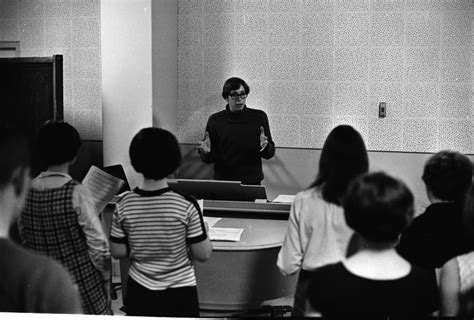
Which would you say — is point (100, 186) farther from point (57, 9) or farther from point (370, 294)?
point (370, 294)

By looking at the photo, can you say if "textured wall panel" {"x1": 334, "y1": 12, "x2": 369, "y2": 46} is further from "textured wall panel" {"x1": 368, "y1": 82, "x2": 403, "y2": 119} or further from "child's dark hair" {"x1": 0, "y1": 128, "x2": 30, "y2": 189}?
"child's dark hair" {"x1": 0, "y1": 128, "x2": 30, "y2": 189}

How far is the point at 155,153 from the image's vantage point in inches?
69.7

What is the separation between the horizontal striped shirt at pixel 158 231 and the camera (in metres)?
1.74

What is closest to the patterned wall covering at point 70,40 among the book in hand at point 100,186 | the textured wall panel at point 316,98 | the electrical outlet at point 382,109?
the book in hand at point 100,186

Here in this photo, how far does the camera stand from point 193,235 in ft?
5.74

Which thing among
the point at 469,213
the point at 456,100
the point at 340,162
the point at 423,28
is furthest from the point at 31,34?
the point at 469,213

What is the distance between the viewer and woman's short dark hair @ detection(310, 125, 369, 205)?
1.65 meters

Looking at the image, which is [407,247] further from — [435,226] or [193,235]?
[193,235]

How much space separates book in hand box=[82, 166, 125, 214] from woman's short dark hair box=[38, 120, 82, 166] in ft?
0.25

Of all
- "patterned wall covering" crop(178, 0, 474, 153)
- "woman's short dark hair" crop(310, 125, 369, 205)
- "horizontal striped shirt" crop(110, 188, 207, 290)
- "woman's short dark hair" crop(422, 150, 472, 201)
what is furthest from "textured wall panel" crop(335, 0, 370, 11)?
"horizontal striped shirt" crop(110, 188, 207, 290)

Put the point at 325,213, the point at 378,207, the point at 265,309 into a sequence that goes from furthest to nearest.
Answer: the point at 265,309 < the point at 325,213 < the point at 378,207

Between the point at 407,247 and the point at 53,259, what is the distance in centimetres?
99

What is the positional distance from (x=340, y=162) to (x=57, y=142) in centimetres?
82

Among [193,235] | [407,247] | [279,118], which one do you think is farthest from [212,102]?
[407,247]
